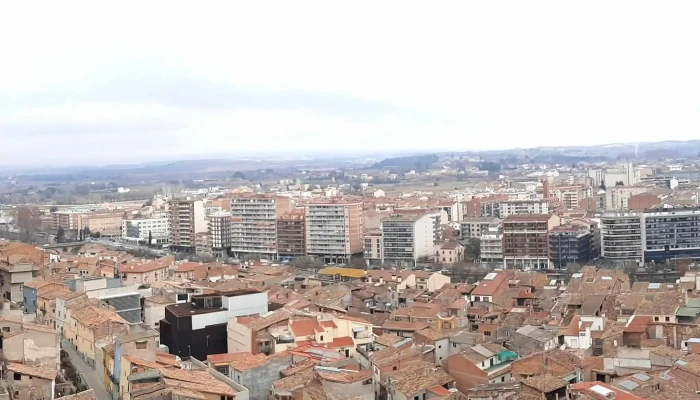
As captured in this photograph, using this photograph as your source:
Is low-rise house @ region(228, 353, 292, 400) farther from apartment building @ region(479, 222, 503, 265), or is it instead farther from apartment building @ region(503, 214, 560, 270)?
apartment building @ region(479, 222, 503, 265)

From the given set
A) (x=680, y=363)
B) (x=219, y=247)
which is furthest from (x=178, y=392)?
(x=219, y=247)

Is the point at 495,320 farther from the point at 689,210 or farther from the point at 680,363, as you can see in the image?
the point at 689,210

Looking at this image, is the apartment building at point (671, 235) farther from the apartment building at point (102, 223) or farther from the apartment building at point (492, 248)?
the apartment building at point (102, 223)

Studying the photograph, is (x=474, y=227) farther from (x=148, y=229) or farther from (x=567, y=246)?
(x=148, y=229)

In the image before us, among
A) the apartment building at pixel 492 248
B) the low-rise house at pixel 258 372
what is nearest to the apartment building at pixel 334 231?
the apartment building at pixel 492 248

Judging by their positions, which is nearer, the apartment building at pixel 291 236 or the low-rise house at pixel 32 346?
the low-rise house at pixel 32 346

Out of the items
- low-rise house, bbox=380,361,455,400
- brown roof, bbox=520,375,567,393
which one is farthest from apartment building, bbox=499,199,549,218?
brown roof, bbox=520,375,567,393
